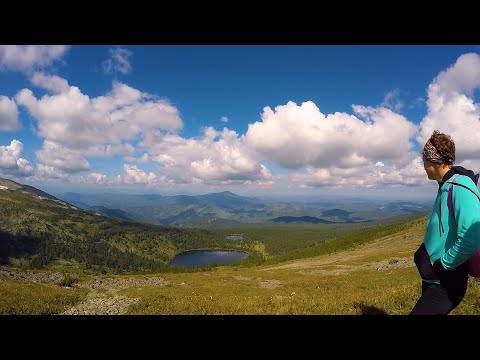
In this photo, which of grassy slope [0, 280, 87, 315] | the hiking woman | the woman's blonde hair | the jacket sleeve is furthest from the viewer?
grassy slope [0, 280, 87, 315]

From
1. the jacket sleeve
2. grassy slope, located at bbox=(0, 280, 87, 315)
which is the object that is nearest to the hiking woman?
the jacket sleeve

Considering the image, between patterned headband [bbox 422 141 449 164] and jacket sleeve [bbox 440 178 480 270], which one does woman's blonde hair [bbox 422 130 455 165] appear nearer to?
patterned headband [bbox 422 141 449 164]

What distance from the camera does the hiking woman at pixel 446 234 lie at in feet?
16.4

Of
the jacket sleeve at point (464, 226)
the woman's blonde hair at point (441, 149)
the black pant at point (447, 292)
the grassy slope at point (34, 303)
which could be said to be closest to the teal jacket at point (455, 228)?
the jacket sleeve at point (464, 226)

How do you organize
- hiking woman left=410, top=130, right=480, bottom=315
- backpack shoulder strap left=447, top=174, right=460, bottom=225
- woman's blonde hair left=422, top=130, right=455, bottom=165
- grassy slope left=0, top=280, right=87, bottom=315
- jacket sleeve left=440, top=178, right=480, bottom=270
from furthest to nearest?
grassy slope left=0, top=280, right=87, bottom=315, woman's blonde hair left=422, top=130, right=455, bottom=165, backpack shoulder strap left=447, top=174, right=460, bottom=225, hiking woman left=410, top=130, right=480, bottom=315, jacket sleeve left=440, top=178, right=480, bottom=270

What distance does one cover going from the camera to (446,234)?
5469mm

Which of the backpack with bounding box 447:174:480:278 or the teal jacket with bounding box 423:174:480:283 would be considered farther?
the backpack with bounding box 447:174:480:278

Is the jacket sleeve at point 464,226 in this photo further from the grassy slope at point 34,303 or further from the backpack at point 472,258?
the grassy slope at point 34,303

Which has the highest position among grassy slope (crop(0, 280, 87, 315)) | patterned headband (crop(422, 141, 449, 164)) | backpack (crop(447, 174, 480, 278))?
patterned headband (crop(422, 141, 449, 164))

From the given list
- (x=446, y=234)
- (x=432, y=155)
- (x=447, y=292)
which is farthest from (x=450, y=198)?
(x=447, y=292)

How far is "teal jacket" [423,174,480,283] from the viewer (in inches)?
194

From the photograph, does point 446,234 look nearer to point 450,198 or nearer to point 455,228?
point 455,228

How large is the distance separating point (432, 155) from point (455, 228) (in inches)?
53.1
